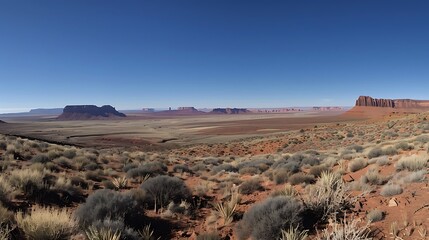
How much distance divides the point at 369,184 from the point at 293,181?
293cm

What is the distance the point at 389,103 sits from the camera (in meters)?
190

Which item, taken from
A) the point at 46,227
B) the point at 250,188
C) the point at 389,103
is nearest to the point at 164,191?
the point at 250,188

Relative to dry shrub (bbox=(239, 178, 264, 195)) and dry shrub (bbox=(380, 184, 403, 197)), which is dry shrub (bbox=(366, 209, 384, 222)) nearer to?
dry shrub (bbox=(380, 184, 403, 197))

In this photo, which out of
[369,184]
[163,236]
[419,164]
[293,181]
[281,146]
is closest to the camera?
[163,236]

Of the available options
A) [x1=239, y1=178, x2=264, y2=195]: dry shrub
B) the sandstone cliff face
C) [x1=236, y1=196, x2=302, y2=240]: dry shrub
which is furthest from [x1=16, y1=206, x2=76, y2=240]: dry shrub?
the sandstone cliff face

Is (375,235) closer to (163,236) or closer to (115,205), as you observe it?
(163,236)

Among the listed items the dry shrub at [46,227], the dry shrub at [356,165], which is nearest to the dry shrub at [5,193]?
the dry shrub at [46,227]

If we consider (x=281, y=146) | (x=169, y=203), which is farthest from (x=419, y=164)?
(x=281, y=146)

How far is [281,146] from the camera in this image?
37781 mm

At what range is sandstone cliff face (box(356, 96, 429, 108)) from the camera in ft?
618

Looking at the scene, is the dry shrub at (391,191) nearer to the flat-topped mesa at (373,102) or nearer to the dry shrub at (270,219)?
the dry shrub at (270,219)

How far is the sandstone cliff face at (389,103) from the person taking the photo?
188 meters

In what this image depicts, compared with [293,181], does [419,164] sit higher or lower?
higher

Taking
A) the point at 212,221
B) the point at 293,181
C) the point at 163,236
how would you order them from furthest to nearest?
1. the point at 293,181
2. the point at 212,221
3. the point at 163,236
